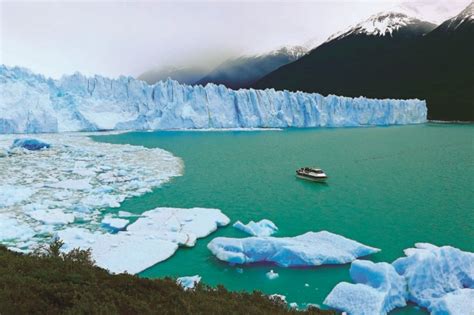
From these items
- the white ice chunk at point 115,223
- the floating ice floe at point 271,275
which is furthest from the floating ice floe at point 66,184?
the floating ice floe at point 271,275

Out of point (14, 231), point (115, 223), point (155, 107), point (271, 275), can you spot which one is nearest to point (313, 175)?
point (115, 223)

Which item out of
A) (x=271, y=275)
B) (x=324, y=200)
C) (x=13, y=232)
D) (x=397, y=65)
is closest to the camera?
(x=271, y=275)

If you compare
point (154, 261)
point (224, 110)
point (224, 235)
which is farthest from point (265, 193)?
point (224, 110)

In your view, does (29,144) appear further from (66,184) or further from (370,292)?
(370,292)

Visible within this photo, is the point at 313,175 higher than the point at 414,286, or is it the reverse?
A: the point at 313,175

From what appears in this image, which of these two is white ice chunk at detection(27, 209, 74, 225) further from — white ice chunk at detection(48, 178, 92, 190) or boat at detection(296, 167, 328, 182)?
boat at detection(296, 167, 328, 182)

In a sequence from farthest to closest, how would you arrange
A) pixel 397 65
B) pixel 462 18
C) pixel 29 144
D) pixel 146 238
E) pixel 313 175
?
1. pixel 462 18
2. pixel 397 65
3. pixel 29 144
4. pixel 313 175
5. pixel 146 238

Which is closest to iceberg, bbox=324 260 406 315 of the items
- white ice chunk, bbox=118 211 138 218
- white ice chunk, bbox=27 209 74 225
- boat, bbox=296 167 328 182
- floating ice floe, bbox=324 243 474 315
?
floating ice floe, bbox=324 243 474 315

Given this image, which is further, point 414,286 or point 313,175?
point 313,175

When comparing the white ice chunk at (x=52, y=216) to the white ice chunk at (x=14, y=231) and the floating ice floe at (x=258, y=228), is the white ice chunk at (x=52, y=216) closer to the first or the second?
the white ice chunk at (x=14, y=231)
